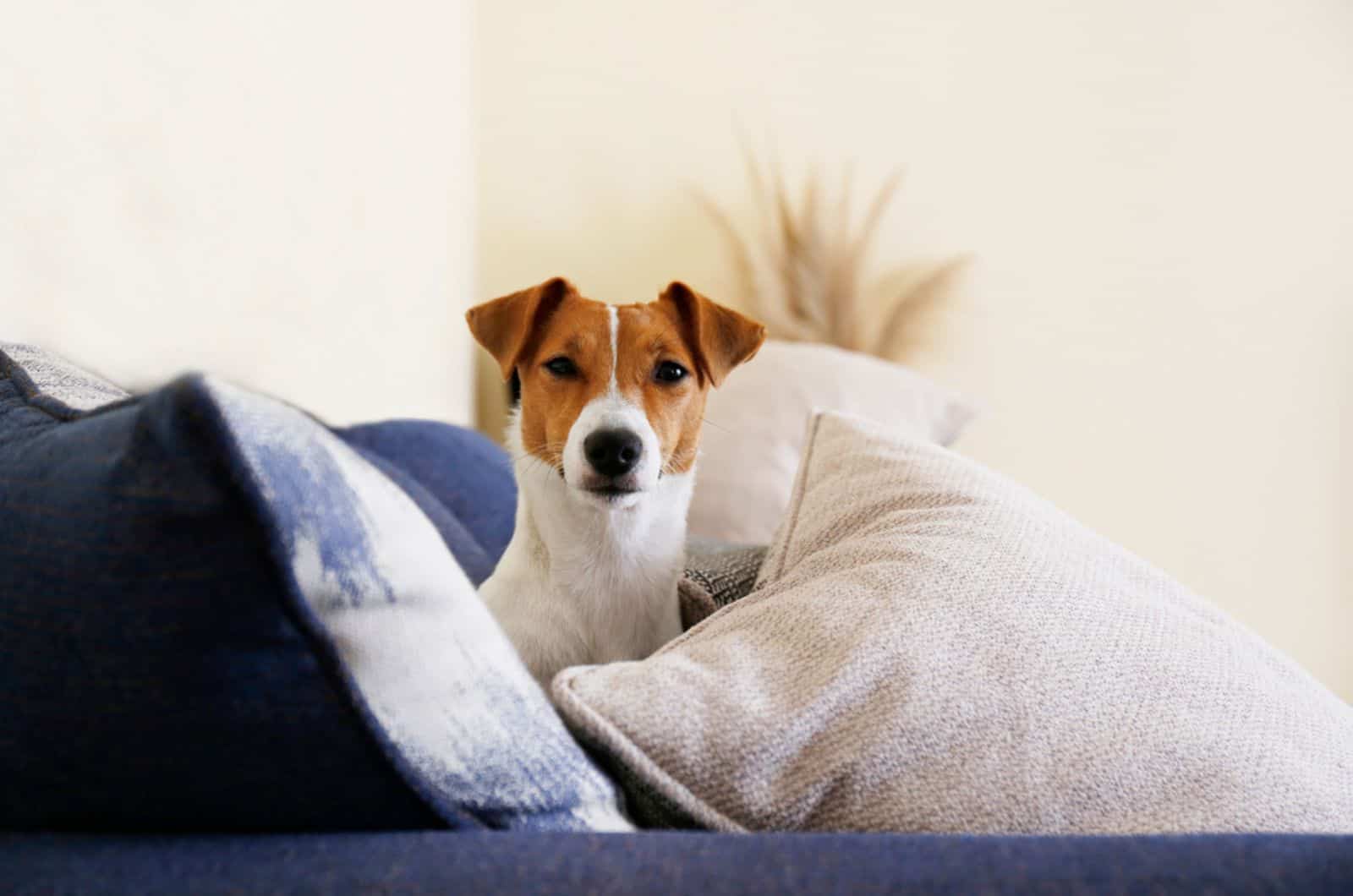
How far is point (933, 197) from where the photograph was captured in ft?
9.53

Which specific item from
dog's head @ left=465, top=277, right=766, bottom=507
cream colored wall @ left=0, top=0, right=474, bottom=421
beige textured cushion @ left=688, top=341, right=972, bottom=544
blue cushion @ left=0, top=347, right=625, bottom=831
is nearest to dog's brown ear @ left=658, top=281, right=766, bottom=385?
dog's head @ left=465, top=277, right=766, bottom=507

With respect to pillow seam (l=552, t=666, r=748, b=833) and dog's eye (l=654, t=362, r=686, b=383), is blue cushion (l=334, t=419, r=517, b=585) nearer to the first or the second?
dog's eye (l=654, t=362, r=686, b=383)

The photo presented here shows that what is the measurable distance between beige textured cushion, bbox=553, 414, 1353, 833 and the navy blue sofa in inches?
3.6

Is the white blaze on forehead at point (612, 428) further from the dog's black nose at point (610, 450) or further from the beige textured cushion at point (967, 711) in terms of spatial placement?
the beige textured cushion at point (967, 711)

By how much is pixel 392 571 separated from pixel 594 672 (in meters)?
0.18

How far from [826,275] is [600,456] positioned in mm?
1960

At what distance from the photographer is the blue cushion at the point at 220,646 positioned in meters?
0.47

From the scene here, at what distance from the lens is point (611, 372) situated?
1.08 m

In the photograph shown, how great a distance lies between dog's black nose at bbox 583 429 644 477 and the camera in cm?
101

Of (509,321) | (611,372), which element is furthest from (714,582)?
(509,321)

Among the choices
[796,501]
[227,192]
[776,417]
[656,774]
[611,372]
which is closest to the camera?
[656,774]

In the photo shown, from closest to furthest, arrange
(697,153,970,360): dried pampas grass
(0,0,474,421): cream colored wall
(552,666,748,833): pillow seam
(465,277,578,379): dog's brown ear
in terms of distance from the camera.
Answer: (552,666,748,833): pillow seam
(0,0,474,421): cream colored wall
(465,277,578,379): dog's brown ear
(697,153,970,360): dried pampas grass

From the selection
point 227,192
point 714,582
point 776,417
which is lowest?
point 776,417

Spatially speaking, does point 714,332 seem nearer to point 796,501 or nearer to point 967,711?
point 796,501
